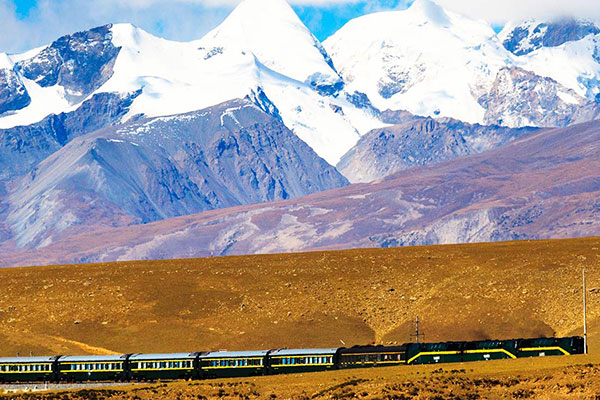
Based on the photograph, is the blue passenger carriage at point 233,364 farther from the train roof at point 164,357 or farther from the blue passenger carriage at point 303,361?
the train roof at point 164,357

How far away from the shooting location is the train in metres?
84.1

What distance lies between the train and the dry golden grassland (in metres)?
14.1

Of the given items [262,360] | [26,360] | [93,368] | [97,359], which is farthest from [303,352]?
[26,360]

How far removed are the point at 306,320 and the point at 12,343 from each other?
2849 centimetres

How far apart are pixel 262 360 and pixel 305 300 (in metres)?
36.5

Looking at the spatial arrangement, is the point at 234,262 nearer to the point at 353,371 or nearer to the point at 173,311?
the point at 173,311

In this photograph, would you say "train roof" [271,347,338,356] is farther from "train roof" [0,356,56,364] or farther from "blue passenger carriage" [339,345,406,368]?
"train roof" [0,356,56,364]

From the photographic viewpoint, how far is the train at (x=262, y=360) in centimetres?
8406

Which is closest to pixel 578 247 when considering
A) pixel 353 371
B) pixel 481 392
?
pixel 353 371

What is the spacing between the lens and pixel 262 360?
284ft

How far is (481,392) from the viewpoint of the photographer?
228 ft

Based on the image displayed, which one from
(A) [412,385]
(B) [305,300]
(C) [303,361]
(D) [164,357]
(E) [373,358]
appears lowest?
(A) [412,385]

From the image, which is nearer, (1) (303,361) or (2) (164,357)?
(1) (303,361)

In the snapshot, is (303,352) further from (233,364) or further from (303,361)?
(233,364)
